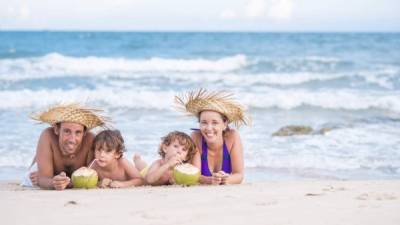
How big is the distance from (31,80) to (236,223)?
18.0 meters

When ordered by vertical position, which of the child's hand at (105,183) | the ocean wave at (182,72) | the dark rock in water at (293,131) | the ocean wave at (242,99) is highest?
the ocean wave at (182,72)

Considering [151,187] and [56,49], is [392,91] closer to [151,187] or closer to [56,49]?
[151,187]

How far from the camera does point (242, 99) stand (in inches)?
660

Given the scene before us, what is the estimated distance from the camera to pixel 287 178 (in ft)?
24.9

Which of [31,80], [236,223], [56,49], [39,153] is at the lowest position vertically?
[236,223]

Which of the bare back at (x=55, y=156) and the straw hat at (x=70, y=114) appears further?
the bare back at (x=55, y=156)

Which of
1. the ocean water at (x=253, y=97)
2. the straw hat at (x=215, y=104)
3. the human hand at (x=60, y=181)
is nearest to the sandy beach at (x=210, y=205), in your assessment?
the human hand at (x=60, y=181)

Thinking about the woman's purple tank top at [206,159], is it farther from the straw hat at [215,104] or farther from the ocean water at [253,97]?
the ocean water at [253,97]

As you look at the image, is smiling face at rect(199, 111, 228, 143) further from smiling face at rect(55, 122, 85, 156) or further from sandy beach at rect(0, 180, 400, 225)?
smiling face at rect(55, 122, 85, 156)

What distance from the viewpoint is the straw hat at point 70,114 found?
5.75 meters

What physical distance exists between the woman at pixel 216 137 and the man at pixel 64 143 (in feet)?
3.09

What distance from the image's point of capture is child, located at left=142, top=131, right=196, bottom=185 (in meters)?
6.02

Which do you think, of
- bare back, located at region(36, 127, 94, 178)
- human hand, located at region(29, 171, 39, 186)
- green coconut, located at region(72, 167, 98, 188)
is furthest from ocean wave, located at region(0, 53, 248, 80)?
green coconut, located at region(72, 167, 98, 188)

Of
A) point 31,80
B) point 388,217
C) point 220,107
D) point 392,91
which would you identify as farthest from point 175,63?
point 388,217
